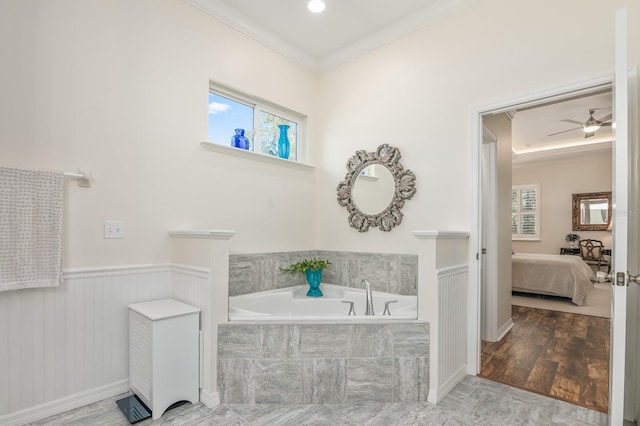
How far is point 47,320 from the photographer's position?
1.97 meters

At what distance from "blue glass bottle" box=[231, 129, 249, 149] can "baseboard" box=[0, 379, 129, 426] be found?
6.26 ft

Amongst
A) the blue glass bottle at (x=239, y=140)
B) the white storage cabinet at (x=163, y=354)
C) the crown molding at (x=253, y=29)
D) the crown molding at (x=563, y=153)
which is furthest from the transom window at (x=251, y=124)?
the crown molding at (x=563, y=153)

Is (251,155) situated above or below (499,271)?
above

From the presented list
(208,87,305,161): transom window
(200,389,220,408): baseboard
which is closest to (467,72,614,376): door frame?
(208,87,305,161): transom window

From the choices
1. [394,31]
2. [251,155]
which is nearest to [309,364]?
[251,155]

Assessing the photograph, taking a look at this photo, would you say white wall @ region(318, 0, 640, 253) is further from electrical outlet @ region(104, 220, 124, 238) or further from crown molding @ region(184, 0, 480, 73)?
electrical outlet @ region(104, 220, 124, 238)

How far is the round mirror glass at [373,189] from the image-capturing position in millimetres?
3150

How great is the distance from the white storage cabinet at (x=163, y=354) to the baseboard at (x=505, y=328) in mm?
2837

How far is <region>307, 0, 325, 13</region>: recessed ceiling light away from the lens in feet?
8.95

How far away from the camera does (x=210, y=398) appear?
6.89 ft

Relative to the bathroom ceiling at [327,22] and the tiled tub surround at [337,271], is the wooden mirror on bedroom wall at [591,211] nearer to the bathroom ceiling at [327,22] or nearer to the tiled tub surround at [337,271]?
the bathroom ceiling at [327,22]

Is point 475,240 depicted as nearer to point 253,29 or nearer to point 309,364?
point 309,364

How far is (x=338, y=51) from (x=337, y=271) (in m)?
2.19

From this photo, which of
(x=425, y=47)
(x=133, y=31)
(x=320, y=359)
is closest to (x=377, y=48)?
(x=425, y=47)
